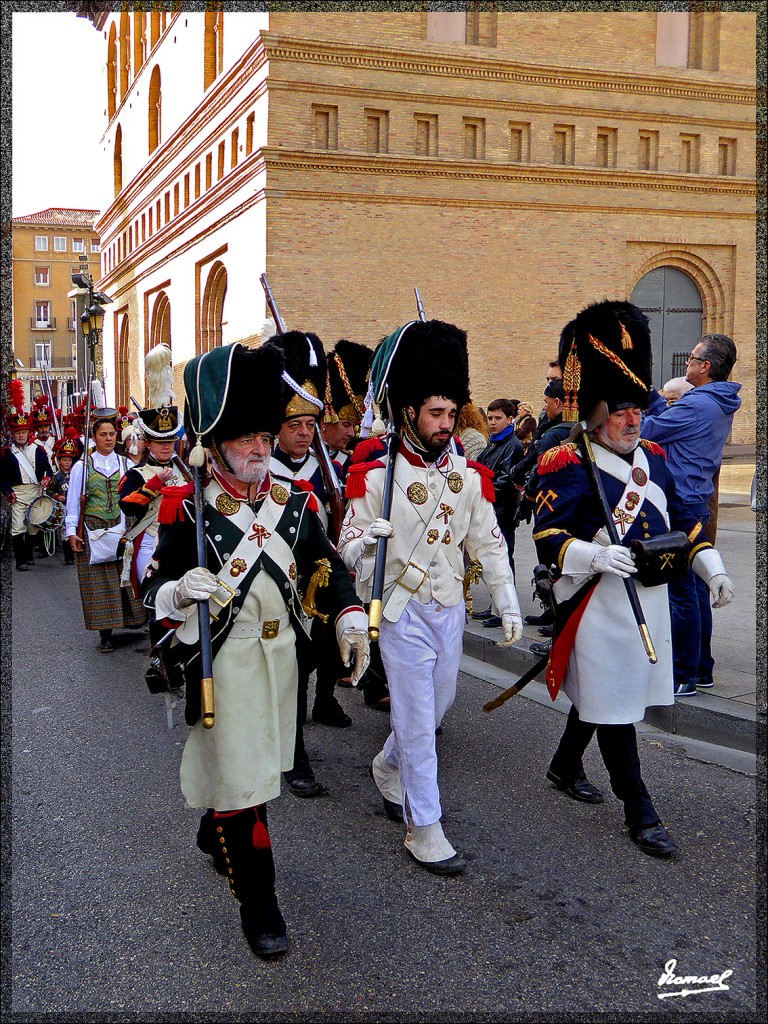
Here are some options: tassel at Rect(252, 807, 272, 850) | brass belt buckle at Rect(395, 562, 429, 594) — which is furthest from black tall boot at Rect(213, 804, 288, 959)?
brass belt buckle at Rect(395, 562, 429, 594)

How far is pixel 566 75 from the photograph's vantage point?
23469mm

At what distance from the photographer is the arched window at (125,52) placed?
41.1 meters

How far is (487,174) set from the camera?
75.9 feet

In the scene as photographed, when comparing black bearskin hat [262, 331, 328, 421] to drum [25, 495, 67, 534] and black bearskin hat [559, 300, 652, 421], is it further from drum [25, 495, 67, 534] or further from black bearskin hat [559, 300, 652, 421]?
drum [25, 495, 67, 534]

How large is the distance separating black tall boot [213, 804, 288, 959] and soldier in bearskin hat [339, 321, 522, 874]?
2.58ft

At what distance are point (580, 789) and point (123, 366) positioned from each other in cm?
4011

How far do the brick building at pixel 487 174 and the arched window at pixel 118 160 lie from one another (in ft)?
57.7

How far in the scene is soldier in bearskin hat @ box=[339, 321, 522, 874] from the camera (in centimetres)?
396

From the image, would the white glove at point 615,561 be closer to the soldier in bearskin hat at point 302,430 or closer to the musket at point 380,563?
the musket at point 380,563

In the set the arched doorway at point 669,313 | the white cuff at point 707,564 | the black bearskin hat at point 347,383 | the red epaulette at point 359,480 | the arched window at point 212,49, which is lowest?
the white cuff at point 707,564

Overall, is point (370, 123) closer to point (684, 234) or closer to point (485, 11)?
point (485, 11)

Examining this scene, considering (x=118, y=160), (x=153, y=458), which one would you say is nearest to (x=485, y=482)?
(x=153, y=458)

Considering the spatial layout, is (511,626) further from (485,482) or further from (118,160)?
(118,160)

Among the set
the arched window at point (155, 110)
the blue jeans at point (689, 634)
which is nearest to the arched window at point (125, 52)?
the arched window at point (155, 110)
